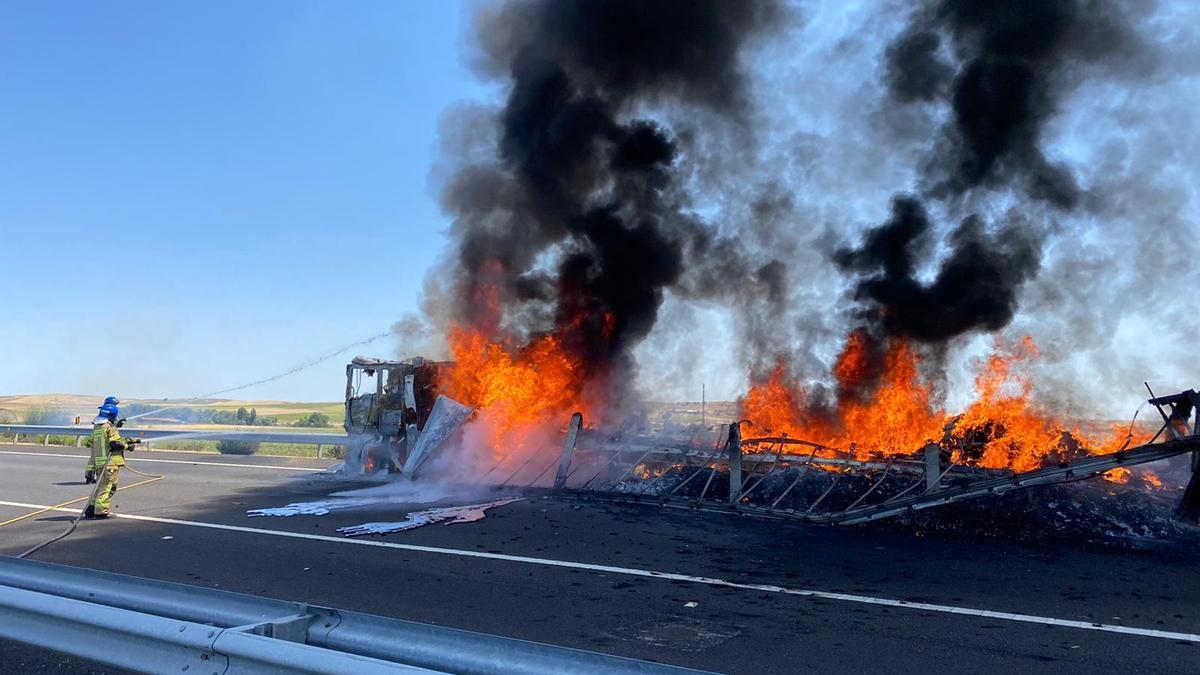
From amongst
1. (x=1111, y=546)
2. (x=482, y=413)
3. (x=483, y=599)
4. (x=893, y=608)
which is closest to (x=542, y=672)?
(x=483, y=599)

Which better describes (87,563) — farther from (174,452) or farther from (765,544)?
(174,452)

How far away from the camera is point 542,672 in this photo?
2.18m

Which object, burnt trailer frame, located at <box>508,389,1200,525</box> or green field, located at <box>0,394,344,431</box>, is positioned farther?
green field, located at <box>0,394,344,431</box>

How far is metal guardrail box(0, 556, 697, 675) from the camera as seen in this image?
2.24m

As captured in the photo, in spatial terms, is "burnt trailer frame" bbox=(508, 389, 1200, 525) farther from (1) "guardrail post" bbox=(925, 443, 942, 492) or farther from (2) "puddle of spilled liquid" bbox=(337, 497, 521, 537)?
(2) "puddle of spilled liquid" bbox=(337, 497, 521, 537)

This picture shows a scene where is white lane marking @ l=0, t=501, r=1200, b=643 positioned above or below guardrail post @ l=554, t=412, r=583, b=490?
below

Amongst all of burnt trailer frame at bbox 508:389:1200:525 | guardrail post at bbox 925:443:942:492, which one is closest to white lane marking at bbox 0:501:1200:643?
burnt trailer frame at bbox 508:389:1200:525

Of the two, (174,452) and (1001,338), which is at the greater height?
(1001,338)

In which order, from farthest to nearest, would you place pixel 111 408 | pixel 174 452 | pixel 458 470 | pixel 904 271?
1. pixel 174 452
2. pixel 904 271
3. pixel 458 470
4. pixel 111 408

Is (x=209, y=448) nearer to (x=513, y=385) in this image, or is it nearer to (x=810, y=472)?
(x=513, y=385)

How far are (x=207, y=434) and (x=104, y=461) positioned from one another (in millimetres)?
7763

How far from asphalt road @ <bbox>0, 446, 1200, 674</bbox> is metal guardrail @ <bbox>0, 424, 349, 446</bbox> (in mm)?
8839

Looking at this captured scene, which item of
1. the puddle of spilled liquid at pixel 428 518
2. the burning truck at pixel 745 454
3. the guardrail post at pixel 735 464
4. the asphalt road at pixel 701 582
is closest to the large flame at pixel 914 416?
the burning truck at pixel 745 454

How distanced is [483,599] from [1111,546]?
7.06 meters
